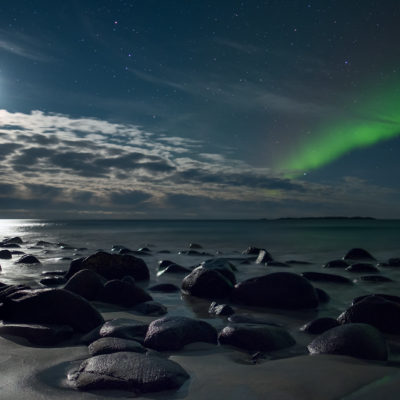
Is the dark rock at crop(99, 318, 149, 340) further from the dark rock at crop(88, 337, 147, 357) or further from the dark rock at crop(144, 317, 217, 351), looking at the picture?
the dark rock at crop(88, 337, 147, 357)

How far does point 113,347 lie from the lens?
12.9 feet

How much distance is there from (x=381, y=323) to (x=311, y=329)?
1010 mm

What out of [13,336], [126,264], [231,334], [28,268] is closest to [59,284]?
[126,264]

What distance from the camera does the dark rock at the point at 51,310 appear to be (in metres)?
5.04

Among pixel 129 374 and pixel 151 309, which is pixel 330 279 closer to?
pixel 151 309

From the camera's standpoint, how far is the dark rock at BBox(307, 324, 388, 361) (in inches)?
159

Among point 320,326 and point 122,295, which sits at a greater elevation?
point 320,326

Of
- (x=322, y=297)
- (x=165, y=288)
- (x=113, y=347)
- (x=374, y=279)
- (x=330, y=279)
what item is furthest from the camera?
(x=374, y=279)

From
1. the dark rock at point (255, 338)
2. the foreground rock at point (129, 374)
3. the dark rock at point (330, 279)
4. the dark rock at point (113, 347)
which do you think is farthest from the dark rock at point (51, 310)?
the dark rock at point (330, 279)

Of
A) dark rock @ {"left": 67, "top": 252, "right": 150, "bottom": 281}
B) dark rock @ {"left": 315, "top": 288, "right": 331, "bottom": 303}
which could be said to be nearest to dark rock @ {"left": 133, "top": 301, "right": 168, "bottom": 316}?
dark rock @ {"left": 315, "top": 288, "right": 331, "bottom": 303}

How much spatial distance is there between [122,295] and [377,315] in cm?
408

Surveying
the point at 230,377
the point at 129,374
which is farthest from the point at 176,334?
the point at 129,374

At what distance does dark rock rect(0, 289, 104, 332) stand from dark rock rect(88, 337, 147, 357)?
39.9 inches

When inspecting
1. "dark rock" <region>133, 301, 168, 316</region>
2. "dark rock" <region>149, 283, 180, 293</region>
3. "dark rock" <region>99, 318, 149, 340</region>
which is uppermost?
"dark rock" <region>99, 318, 149, 340</region>
